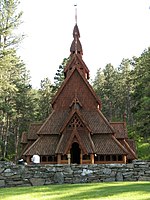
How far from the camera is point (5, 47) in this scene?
85.4 feet

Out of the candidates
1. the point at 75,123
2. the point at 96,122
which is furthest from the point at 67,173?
the point at 96,122

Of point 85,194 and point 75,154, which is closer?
point 85,194

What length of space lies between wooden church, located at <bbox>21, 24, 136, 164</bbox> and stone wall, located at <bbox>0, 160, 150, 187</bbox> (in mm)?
11681

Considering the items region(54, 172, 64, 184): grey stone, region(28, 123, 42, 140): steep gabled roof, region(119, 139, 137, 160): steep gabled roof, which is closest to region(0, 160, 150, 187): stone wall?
region(54, 172, 64, 184): grey stone

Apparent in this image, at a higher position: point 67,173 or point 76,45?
point 76,45

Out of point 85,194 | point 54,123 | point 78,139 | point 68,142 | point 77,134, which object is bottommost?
point 85,194

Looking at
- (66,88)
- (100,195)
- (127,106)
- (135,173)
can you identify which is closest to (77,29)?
(66,88)

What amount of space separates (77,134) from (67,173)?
12950mm

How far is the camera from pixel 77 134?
26516 mm

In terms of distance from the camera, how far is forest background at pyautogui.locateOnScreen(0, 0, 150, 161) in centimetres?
2583

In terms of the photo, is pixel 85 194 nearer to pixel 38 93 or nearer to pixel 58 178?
pixel 58 178

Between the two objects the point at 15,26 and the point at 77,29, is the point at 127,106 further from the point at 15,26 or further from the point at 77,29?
the point at 15,26

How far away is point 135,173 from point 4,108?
2821 centimetres

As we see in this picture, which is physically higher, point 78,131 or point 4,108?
point 4,108
